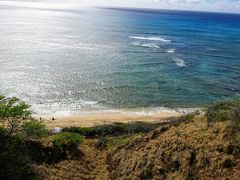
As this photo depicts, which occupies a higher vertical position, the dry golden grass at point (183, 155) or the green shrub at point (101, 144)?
the dry golden grass at point (183, 155)

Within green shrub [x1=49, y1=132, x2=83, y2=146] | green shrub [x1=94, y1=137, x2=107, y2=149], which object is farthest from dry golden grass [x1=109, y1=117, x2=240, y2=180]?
green shrub [x1=94, y1=137, x2=107, y2=149]

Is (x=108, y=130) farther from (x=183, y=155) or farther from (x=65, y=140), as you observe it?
(x=183, y=155)

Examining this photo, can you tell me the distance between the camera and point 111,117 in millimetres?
57719

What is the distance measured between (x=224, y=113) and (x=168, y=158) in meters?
5.93

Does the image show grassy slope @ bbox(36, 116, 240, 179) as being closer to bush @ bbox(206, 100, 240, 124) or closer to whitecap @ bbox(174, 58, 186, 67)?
bush @ bbox(206, 100, 240, 124)

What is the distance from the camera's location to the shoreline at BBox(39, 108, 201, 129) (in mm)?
54000

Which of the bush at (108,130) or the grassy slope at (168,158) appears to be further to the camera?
the bush at (108,130)

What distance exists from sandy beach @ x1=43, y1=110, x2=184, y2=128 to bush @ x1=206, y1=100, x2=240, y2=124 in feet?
86.3

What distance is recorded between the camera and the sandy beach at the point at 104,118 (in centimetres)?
5384

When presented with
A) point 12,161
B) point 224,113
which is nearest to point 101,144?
point 12,161

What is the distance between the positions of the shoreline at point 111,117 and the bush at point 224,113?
26.1m

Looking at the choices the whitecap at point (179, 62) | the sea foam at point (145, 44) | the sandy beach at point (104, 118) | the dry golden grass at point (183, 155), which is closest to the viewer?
the dry golden grass at point (183, 155)

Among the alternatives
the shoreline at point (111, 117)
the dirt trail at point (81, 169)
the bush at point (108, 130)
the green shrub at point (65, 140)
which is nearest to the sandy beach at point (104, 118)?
the shoreline at point (111, 117)

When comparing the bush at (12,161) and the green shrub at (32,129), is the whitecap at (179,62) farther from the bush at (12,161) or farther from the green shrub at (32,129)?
the bush at (12,161)
